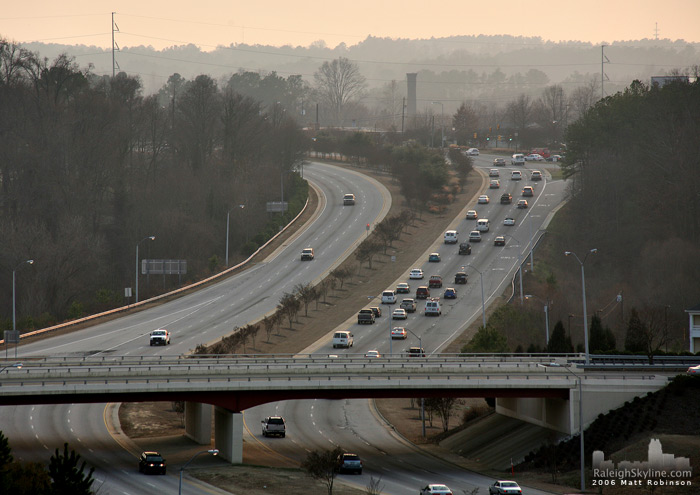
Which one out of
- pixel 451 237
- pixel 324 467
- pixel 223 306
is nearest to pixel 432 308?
pixel 223 306

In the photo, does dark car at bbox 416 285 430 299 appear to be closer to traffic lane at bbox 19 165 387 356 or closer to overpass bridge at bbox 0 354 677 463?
traffic lane at bbox 19 165 387 356

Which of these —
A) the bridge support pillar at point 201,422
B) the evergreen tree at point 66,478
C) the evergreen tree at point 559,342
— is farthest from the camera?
the evergreen tree at point 559,342

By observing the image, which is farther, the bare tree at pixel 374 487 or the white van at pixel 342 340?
the white van at pixel 342 340

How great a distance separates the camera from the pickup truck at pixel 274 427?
7038 centimetres

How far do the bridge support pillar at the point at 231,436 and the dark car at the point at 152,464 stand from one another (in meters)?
5.05

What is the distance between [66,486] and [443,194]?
120126 millimetres

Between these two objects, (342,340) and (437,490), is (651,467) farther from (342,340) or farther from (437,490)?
(342,340)

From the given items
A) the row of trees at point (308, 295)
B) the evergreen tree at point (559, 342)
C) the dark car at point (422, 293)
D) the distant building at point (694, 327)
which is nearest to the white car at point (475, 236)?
the row of trees at point (308, 295)

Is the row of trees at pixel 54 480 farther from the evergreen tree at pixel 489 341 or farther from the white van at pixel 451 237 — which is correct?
the white van at pixel 451 237

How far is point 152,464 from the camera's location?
56094 mm

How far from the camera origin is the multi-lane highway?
6147 centimetres

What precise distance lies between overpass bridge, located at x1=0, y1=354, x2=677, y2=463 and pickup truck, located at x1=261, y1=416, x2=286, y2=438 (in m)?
6.46

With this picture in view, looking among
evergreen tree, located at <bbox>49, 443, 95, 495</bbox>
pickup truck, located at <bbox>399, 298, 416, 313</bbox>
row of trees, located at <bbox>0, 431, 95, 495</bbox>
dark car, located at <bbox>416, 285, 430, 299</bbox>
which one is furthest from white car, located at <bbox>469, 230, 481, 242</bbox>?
evergreen tree, located at <bbox>49, 443, 95, 495</bbox>

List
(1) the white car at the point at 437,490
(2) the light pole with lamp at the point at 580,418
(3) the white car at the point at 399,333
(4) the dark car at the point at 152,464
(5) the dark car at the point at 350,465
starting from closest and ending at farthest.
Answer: (1) the white car at the point at 437,490
(2) the light pole with lamp at the point at 580,418
(4) the dark car at the point at 152,464
(5) the dark car at the point at 350,465
(3) the white car at the point at 399,333
